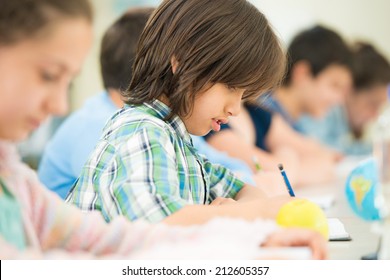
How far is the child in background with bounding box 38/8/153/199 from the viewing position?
118cm

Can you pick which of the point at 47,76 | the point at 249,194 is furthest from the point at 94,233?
the point at 249,194

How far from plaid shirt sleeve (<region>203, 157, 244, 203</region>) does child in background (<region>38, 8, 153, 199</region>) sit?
210 mm

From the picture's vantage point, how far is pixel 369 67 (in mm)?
2381

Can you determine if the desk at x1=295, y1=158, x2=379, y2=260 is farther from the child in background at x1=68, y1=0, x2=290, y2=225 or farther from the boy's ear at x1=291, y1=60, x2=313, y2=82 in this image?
the boy's ear at x1=291, y1=60, x2=313, y2=82

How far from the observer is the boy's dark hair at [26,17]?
70 cm

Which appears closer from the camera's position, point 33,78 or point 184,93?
point 33,78

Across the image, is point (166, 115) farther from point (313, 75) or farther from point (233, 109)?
point (313, 75)

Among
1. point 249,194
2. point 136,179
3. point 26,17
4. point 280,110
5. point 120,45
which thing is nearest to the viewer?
point 26,17

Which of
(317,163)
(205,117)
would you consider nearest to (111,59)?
(205,117)

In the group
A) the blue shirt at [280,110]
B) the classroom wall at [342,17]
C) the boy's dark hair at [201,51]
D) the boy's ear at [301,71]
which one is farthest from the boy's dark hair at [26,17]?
the boy's ear at [301,71]

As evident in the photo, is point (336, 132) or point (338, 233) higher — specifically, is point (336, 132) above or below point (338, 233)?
below

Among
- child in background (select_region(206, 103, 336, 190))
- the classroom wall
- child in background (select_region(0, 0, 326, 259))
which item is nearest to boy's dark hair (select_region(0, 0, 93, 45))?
child in background (select_region(0, 0, 326, 259))

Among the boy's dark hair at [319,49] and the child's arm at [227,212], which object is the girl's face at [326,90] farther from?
the child's arm at [227,212]

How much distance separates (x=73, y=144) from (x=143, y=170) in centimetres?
45
